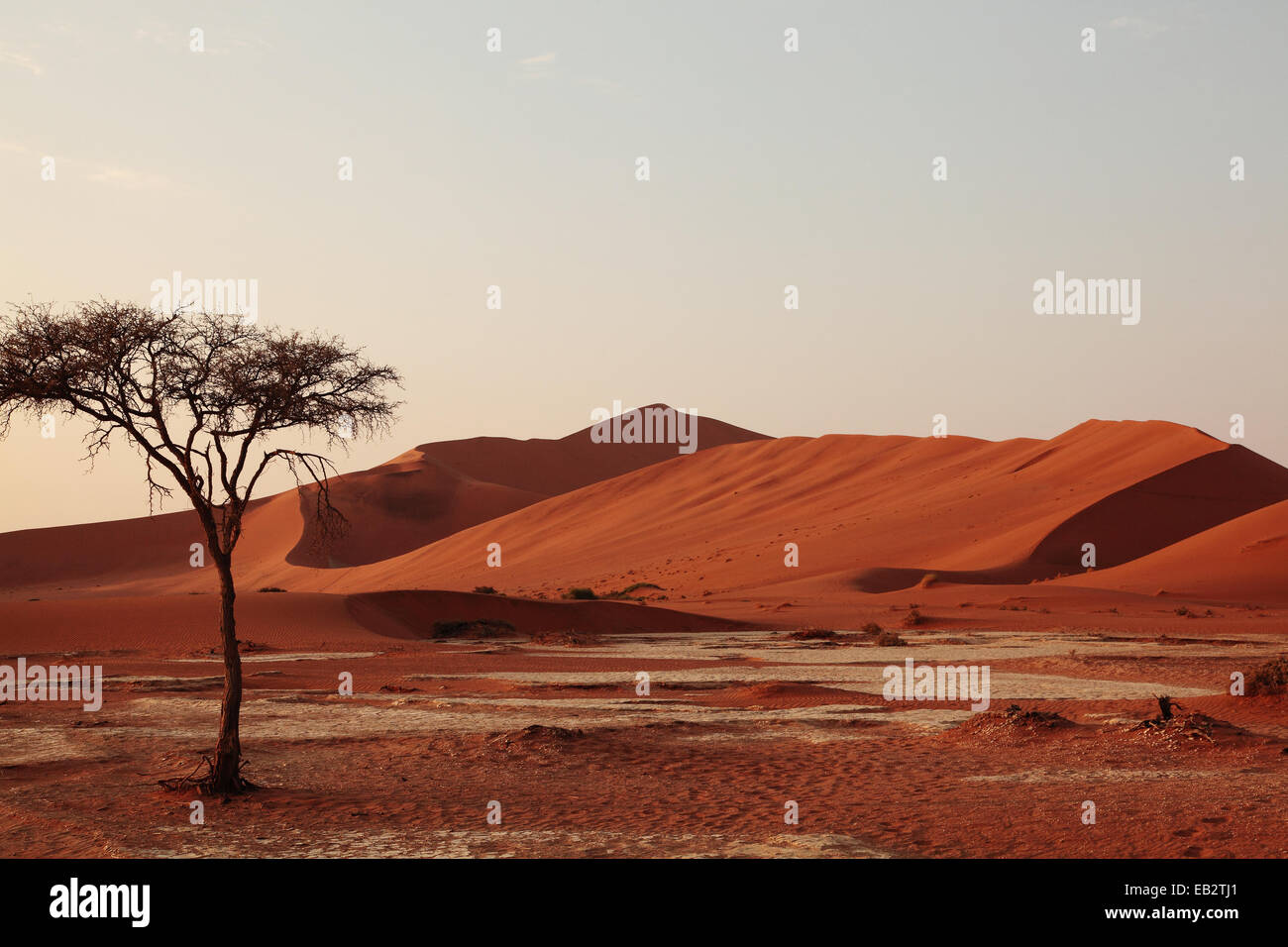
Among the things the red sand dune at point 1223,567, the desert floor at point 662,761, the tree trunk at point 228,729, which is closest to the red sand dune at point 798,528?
the red sand dune at point 1223,567

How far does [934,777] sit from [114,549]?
109 meters

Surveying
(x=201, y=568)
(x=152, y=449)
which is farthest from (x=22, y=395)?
(x=201, y=568)

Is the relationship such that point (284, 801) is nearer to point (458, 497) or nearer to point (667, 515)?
point (667, 515)

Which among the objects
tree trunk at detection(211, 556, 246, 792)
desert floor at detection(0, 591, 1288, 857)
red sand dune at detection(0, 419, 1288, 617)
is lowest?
desert floor at detection(0, 591, 1288, 857)

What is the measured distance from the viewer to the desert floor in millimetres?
9055

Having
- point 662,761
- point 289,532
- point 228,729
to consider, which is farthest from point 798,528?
point 228,729

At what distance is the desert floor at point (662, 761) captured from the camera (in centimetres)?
905

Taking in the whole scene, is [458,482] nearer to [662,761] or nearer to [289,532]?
[289,532]

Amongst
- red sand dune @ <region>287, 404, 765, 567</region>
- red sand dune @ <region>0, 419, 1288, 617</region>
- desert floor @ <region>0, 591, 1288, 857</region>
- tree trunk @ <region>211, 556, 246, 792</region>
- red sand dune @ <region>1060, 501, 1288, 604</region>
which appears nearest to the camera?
desert floor @ <region>0, 591, 1288, 857</region>

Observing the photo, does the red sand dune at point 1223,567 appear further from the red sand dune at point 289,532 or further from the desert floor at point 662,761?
the red sand dune at point 289,532

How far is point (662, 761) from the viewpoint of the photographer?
42.5 feet

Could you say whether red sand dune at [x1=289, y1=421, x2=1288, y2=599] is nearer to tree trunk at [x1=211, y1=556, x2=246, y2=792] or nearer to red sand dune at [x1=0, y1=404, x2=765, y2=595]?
red sand dune at [x1=0, y1=404, x2=765, y2=595]

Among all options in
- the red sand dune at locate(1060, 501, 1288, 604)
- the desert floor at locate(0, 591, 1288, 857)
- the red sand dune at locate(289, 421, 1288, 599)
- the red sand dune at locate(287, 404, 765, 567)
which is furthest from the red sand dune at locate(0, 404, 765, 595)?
the desert floor at locate(0, 591, 1288, 857)

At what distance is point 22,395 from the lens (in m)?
11.2
